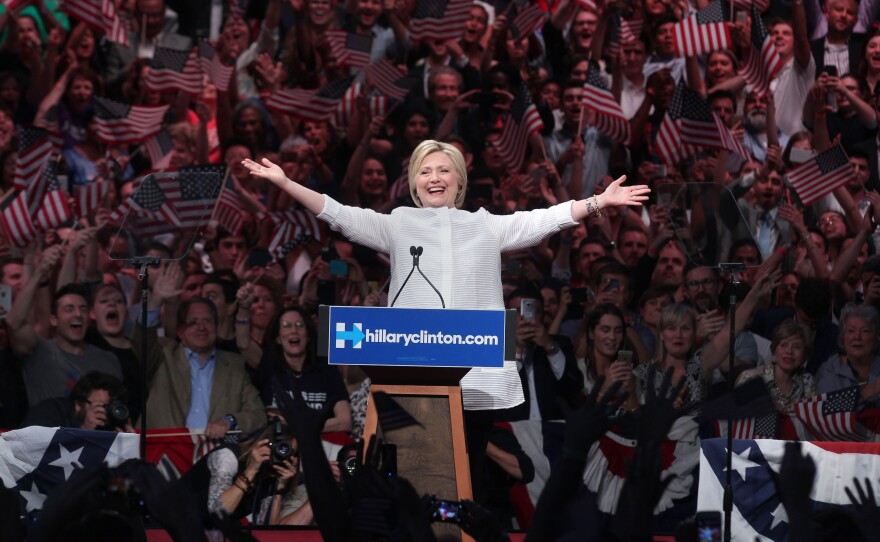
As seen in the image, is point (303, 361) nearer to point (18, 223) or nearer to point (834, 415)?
point (18, 223)

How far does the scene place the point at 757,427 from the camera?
654 centimetres

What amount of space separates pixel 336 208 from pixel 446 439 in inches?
39.9

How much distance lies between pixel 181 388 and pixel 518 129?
9.93 feet

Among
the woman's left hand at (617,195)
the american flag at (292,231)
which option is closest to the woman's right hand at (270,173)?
the woman's left hand at (617,195)

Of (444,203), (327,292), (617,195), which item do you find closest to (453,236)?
(444,203)

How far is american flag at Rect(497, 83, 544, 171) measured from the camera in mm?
8883

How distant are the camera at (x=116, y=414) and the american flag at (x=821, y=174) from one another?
4051 millimetres

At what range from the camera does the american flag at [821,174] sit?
7902 mm

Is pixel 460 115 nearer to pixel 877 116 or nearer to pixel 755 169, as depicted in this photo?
pixel 755 169

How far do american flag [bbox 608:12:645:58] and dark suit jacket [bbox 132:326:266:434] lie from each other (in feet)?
13.0

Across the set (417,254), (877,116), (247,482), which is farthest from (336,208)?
(877,116)

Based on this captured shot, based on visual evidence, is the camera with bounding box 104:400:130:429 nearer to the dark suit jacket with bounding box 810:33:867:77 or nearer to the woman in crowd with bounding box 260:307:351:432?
the woman in crowd with bounding box 260:307:351:432

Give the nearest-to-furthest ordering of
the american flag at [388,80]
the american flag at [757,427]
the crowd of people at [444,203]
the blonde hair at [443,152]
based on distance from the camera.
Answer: the blonde hair at [443,152], the american flag at [757,427], the crowd of people at [444,203], the american flag at [388,80]

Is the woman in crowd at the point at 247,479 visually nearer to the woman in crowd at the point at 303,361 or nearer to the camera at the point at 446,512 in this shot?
the woman in crowd at the point at 303,361
